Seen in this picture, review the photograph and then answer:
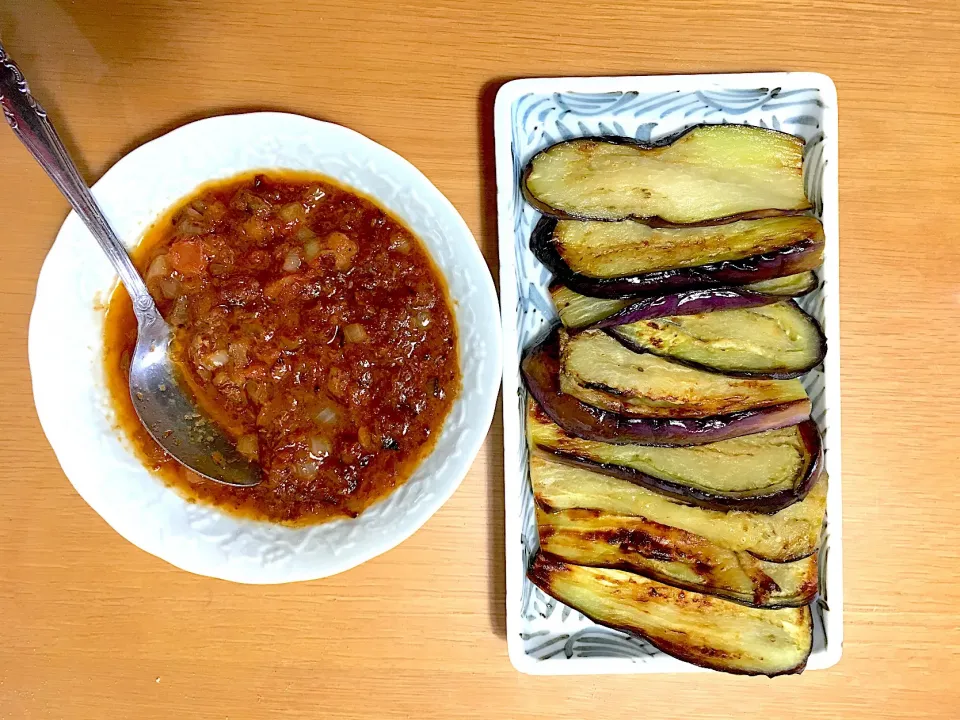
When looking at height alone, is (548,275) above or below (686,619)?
above

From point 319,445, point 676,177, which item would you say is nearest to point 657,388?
point 676,177

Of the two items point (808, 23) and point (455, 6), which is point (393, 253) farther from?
point (808, 23)

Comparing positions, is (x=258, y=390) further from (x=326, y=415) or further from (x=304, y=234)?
(x=304, y=234)

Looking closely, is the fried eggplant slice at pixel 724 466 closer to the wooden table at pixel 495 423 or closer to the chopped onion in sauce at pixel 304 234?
the wooden table at pixel 495 423

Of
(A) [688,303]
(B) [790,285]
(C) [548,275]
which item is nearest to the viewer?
(A) [688,303]

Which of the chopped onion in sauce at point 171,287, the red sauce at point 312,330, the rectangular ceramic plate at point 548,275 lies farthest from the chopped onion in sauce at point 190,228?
the rectangular ceramic plate at point 548,275

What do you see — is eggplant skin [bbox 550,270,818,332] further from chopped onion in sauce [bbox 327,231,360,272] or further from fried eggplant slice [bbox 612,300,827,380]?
chopped onion in sauce [bbox 327,231,360,272]

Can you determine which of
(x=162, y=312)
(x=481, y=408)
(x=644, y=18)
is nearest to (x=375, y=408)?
(x=481, y=408)
